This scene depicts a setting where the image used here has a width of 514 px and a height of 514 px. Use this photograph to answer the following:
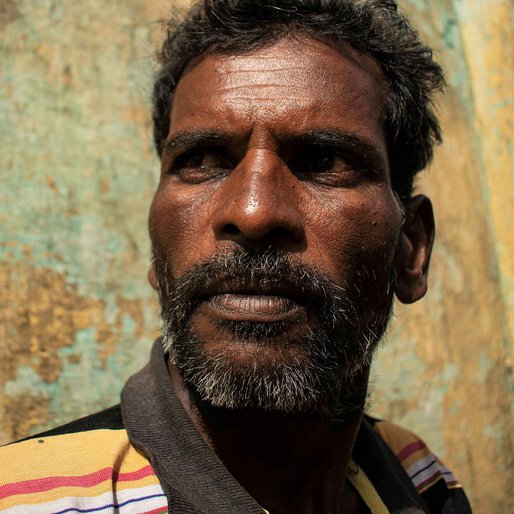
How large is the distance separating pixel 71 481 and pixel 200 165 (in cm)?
89

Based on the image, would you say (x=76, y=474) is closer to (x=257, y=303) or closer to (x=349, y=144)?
(x=257, y=303)

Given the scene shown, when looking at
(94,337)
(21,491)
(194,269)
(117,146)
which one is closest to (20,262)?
(94,337)

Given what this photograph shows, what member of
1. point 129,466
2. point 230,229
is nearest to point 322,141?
point 230,229

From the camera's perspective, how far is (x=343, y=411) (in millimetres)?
1858

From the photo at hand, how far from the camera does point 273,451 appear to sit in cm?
172

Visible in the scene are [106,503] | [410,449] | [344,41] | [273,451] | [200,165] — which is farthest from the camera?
[410,449]

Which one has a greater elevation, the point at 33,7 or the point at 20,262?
the point at 33,7

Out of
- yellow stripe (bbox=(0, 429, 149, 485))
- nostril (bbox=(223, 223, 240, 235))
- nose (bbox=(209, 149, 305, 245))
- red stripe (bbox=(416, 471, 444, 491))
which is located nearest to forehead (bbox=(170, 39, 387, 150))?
nose (bbox=(209, 149, 305, 245))

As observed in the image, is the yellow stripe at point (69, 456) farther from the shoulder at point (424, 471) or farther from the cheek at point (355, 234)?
the shoulder at point (424, 471)

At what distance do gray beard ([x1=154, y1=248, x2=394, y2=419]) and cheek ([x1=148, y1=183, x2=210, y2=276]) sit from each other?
46 millimetres

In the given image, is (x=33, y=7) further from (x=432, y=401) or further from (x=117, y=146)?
(x=432, y=401)

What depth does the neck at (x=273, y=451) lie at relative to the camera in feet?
5.58

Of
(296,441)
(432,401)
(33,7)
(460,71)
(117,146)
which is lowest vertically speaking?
(432,401)

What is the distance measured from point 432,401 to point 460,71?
1742 millimetres
